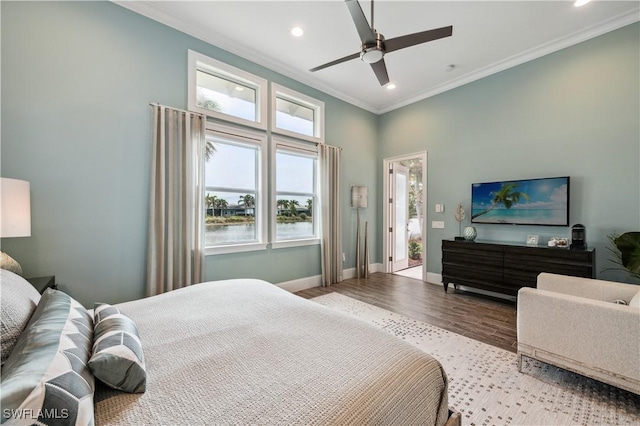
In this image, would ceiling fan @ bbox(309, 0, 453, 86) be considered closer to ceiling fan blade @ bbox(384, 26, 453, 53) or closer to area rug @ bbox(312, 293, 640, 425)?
ceiling fan blade @ bbox(384, 26, 453, 53)

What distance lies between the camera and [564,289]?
2.34 meters

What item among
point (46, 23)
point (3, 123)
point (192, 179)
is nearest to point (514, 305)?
point (192, 179)

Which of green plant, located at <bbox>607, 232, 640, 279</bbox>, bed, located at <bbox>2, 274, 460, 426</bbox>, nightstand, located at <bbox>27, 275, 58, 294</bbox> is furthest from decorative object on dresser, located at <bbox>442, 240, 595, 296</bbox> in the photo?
nightstand, located at <bbox>27, 275, 58, 294</bbox>

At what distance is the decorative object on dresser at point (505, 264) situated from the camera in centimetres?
298

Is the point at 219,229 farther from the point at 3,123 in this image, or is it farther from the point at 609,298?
the point at 609,298

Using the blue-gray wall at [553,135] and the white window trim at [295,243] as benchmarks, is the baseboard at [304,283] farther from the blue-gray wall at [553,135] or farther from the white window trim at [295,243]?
the blue-gray wall at [553,135]

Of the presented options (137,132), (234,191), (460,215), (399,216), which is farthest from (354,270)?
(137,132)

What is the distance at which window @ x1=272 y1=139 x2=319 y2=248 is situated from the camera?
4.07 metres

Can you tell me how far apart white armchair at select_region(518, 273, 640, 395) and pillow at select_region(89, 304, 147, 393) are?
2503 mm

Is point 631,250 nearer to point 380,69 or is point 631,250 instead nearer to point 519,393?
point 519,393

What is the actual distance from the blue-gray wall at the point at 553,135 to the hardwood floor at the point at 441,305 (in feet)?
2.51

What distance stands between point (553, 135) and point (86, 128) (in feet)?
18.1

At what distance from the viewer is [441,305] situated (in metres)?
3.55

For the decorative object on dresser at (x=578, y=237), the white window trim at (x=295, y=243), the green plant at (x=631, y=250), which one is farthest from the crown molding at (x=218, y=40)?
the green plant at (x=631, y=250)
